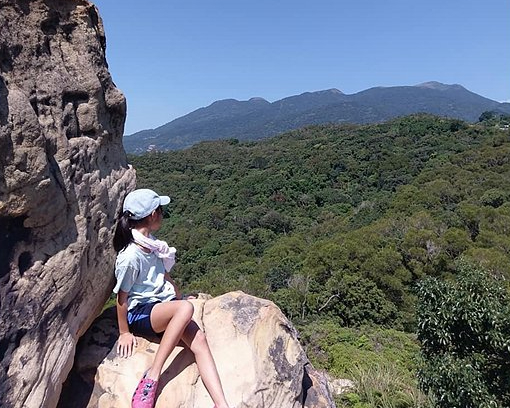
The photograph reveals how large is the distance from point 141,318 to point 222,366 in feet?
2.35

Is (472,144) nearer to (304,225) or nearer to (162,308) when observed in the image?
(304,225)

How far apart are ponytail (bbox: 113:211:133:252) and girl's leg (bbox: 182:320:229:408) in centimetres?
82

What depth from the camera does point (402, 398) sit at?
7438 millimetres

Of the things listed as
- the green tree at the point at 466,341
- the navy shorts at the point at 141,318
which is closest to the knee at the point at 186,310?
the navy shorts at the point at 141,318

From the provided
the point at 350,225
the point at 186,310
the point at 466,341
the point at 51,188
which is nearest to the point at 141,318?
the point at 186,310

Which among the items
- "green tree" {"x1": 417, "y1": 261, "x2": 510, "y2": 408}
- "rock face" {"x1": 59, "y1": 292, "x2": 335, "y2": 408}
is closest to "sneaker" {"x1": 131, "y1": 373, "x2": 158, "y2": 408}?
"rock face" {"x1": 59, "y1": 292, "x2": 335, "y2": 408}

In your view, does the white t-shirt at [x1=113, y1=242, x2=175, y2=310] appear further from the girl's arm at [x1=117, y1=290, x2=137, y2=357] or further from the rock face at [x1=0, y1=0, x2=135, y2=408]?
the rock face at [x1=0, y1=0, x2=135, y2=408]

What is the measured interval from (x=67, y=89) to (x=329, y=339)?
41.3 feet

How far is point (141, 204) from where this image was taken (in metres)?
3.53

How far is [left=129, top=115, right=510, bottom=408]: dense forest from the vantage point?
18453mm

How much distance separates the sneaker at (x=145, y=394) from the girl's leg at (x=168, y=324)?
42mm

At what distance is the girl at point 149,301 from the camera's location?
10.4ft

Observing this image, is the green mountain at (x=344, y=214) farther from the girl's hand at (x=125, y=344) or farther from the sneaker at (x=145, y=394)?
the sneaker at (x=145, y=394)

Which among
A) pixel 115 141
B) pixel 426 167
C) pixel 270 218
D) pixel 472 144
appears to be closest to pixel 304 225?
pixel 270 218
